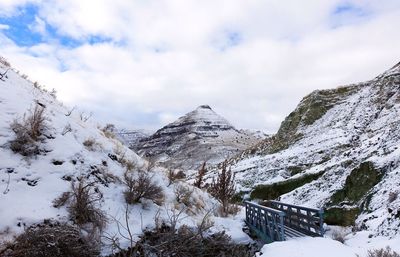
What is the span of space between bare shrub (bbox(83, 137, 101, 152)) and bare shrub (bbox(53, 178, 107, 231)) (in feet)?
9.80

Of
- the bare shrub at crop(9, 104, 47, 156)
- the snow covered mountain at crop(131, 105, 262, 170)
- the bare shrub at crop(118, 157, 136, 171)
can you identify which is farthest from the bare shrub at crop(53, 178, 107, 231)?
the snow covered mountain at crop(131, 105, 262, 170)

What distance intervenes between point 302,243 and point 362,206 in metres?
6.74

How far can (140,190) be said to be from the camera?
14023 millimetres

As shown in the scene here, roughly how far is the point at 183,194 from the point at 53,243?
7249 millimetres

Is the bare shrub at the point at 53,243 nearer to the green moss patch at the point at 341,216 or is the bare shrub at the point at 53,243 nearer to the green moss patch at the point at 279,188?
the green moss patch at the point at 341,216

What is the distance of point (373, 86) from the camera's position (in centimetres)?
3512

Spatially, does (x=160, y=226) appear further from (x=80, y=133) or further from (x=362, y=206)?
(x=362, y=206)

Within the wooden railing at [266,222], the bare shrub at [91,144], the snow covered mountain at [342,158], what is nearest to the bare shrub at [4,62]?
the bare shrub at [91,144]

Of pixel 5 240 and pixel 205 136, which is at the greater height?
pixel 205 136

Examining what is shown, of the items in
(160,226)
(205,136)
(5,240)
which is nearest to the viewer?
(5,240)

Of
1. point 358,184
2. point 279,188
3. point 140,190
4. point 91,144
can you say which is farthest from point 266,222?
point 279,188

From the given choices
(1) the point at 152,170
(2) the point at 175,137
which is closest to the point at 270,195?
(1) the point at 152,170

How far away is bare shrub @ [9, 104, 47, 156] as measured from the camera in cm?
1323

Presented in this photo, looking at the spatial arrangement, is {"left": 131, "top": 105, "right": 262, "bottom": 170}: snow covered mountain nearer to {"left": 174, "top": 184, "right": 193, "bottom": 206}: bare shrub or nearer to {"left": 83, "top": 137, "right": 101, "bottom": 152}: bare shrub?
{"left": 174, "top": 184, "right": 193, "bottom": 206}: bare shrub
